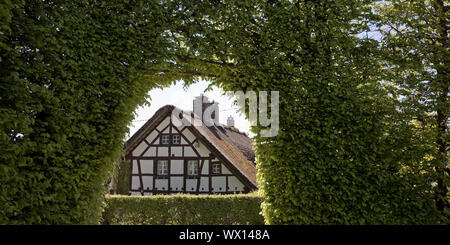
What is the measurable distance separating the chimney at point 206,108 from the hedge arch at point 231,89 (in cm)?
1208

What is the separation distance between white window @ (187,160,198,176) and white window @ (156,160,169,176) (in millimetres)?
1102

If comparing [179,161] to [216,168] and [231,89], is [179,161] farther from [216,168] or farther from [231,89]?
[231,89]

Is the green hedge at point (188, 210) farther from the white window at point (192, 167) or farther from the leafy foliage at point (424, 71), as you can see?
the leafy foliage at point (424, 71)

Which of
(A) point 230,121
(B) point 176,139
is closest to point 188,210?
(B) point 176,139

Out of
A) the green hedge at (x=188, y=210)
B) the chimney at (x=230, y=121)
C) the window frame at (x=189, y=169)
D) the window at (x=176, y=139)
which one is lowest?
the green hedge at (x=188, y=210)

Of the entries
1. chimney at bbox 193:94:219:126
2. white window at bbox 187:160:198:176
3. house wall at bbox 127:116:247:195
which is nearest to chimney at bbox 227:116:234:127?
chimney at bbox 193:94:219:126

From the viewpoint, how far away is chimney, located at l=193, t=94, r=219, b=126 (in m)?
17.3

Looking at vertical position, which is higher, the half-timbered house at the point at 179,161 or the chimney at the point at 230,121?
the chimney at the point at 230,121

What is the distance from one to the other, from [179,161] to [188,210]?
349 centimetres

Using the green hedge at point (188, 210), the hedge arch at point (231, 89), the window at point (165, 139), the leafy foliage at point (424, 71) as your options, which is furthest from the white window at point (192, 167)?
the leafy foliage at point (424, 71)

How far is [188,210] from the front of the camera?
10.1 metres

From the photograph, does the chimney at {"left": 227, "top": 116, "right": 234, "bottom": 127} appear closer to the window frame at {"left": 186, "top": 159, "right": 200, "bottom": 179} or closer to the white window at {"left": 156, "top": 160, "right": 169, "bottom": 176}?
the window frame at {"left": 186, "top": 159, "right": 200, "bottom": 179}

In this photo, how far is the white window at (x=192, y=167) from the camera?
1300 cm
